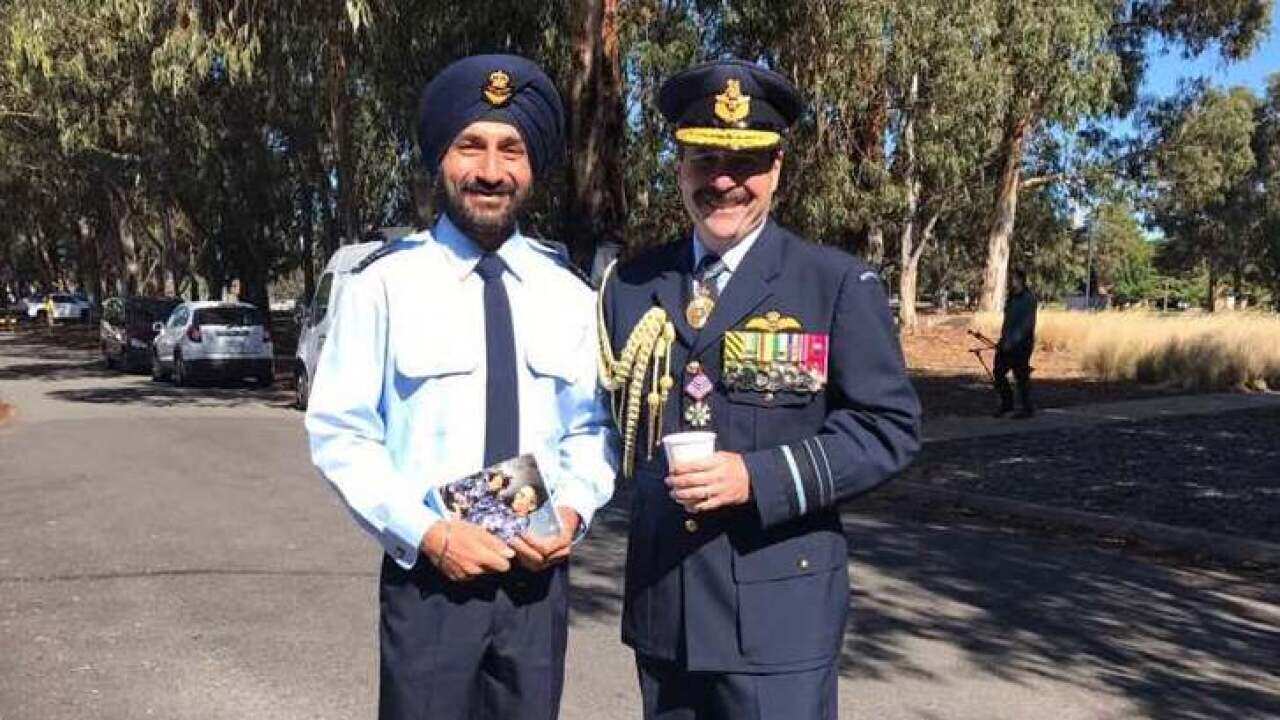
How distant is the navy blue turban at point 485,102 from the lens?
7.84 ft

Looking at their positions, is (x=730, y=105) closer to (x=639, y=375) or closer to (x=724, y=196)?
(x=724, y=196)

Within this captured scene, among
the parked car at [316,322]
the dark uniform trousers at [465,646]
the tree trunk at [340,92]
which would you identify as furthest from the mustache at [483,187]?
the tree trunk at [340,92]

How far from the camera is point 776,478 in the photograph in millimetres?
2227

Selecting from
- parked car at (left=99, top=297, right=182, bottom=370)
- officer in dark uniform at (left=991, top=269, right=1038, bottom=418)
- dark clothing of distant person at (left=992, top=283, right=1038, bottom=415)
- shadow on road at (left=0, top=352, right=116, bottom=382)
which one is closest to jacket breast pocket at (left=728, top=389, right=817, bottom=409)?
officer in dark uniform at (left=991, top=269, right=1038, bottom=418)

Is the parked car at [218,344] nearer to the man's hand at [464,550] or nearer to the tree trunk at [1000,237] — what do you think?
the tree trunk at [1000,237]

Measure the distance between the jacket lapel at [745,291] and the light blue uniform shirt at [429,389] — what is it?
0.89 ft

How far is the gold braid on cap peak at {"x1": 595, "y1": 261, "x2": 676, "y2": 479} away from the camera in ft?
7.92

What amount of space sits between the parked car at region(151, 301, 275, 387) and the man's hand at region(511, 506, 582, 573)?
21.4 m

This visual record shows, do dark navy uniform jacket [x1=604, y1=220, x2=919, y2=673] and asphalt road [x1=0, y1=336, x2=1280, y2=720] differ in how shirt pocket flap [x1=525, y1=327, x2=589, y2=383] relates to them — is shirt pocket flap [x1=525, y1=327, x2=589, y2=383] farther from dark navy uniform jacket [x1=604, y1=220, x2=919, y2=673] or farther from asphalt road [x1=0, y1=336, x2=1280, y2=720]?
asphalt road [x1=0, y1=336, x2=1280, y2=720]

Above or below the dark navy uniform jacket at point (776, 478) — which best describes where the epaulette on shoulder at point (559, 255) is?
above

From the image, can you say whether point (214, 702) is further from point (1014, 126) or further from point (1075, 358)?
point (1014, 126)

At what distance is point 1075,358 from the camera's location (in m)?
24.1

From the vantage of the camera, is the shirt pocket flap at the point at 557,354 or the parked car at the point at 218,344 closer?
the shirt pocket flap at the point at 557,354

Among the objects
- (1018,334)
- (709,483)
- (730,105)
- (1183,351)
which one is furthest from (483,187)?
(1183,351)
